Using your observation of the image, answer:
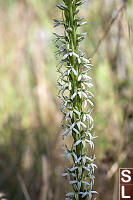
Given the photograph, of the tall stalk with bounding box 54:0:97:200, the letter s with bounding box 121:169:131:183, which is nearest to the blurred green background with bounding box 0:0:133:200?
the letter s with bounding box 121:169:131:183

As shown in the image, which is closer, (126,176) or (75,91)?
(75,91)

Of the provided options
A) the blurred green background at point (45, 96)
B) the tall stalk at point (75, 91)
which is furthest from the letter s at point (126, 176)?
the tall stalk at point (75, 91)

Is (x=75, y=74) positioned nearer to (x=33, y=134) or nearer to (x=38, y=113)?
(x=33, y=134)

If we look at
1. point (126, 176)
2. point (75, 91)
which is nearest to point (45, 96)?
point (126, 176)

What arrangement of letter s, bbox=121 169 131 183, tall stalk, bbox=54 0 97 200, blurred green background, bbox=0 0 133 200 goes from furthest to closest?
blurred green background, bbox=0 0 133 200, letter s, bbox=121 169 131 183, tall stalk, bbox=54 0 97 200

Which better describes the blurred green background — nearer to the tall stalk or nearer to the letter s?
the letter s

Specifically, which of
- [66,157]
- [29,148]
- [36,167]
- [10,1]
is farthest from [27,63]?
[66,157]

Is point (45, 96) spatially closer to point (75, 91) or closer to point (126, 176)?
point (126, 176)

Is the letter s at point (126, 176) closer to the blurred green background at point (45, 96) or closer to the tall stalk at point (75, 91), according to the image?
the blurred green background at point (45, 96)
